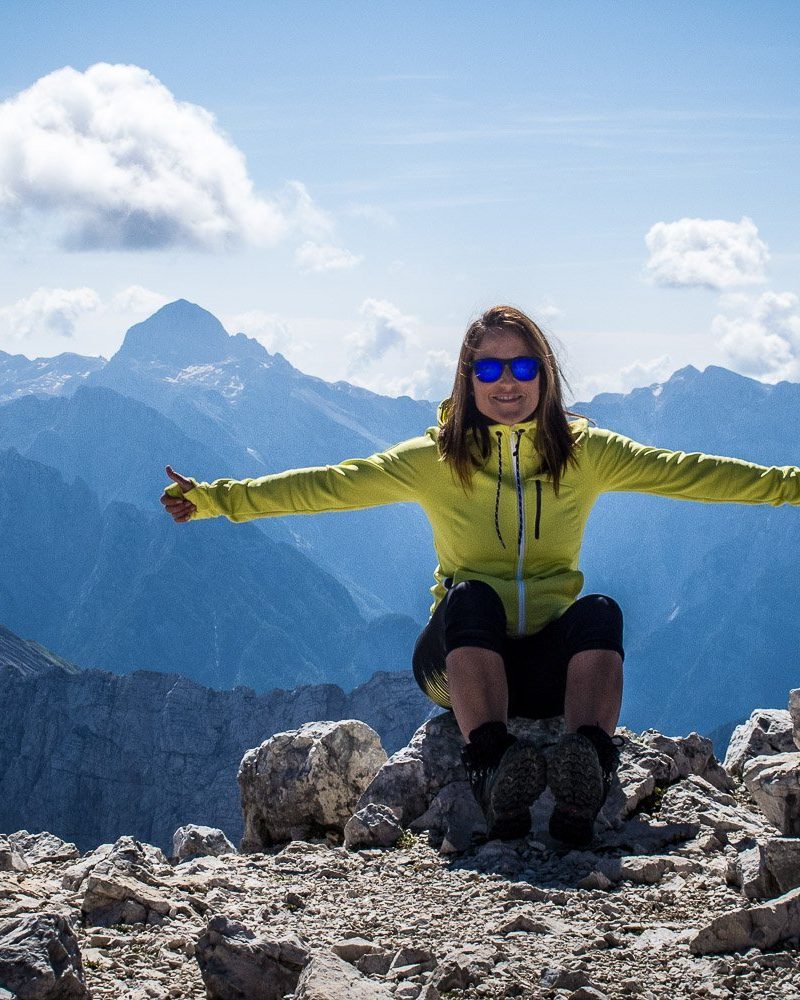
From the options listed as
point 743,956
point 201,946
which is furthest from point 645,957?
point 201,946

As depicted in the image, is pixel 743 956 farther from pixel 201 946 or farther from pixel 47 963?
pixel 47 963

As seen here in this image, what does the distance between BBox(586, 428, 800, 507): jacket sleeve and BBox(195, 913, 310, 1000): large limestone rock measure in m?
3.22

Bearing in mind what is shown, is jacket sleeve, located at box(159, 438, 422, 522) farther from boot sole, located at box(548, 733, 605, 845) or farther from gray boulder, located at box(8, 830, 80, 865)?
gray boulder, located at box(8, 830, 80, 865)

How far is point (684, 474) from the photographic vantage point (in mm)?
5934

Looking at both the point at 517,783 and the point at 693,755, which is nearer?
the point at 517,783

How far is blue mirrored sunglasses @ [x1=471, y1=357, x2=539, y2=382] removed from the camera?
594 cm

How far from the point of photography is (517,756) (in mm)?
5148

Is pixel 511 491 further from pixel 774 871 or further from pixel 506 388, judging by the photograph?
pixel 774 871

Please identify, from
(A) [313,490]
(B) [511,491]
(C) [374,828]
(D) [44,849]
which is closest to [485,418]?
(B) [511,491]

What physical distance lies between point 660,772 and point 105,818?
121 m

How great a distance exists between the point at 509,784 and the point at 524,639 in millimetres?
1077

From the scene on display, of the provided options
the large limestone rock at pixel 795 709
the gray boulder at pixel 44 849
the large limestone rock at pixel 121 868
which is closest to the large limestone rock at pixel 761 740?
the large limestone rock at pixel 795 709

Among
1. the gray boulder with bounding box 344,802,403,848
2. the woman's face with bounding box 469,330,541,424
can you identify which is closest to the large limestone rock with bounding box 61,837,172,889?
the gray boulder with bounding box 344,802,403,848

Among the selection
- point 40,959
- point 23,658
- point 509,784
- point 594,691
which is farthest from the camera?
point 23,658
